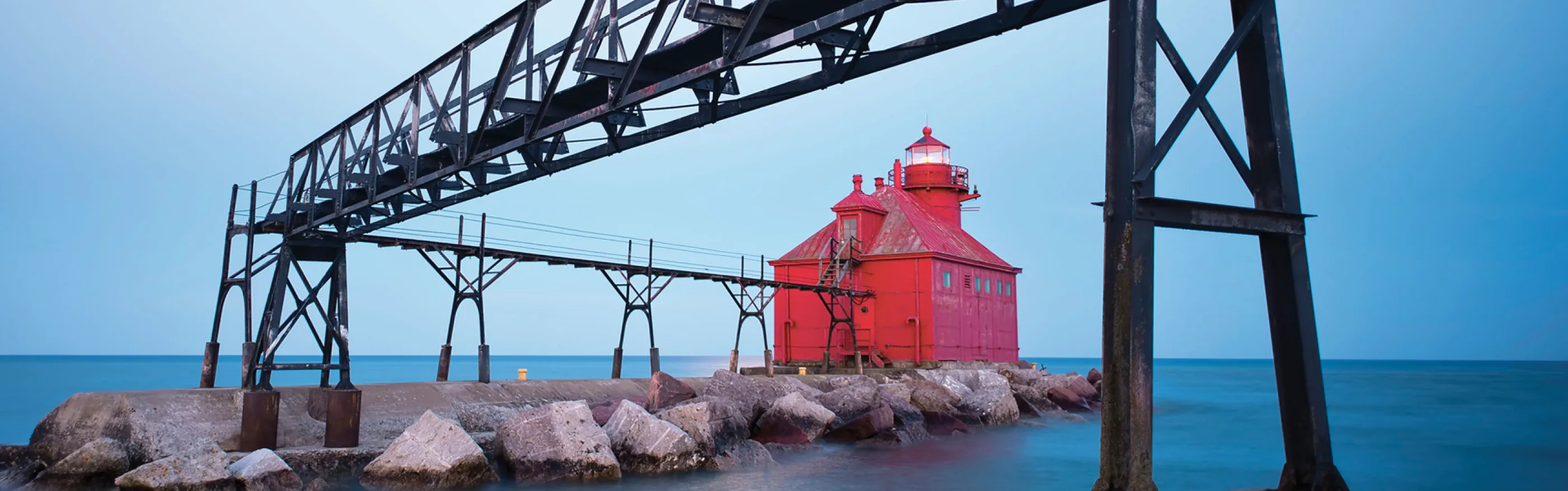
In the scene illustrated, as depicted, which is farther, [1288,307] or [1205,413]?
[1205,413]

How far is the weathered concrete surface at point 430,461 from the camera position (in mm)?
11555

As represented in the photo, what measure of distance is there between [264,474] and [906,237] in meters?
20.9

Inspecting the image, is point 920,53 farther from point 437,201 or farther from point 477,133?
point 437,201

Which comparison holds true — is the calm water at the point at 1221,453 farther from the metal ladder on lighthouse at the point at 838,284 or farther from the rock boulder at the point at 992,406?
the metal ladder on lighthouse at the point at 838,284

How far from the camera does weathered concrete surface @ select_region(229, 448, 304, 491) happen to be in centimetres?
1051

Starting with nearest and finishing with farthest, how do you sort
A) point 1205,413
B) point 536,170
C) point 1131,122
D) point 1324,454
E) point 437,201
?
point 1131,122 < point 1324,454 < point 536,170 < point 437,201 < point 1205,413

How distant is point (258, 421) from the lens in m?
11.9

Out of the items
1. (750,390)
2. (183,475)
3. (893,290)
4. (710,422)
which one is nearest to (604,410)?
(710,422)

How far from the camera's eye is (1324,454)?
6.11 metres

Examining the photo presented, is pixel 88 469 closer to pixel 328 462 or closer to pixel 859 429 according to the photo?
pixel 328 462

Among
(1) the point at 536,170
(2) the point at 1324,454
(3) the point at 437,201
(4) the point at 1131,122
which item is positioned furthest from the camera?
(3) the point at 437,201

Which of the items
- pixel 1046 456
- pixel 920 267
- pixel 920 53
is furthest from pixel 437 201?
pixel 920 267

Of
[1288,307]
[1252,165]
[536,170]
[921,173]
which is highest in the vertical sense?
[921,173]

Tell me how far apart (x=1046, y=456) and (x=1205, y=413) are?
712 inches
